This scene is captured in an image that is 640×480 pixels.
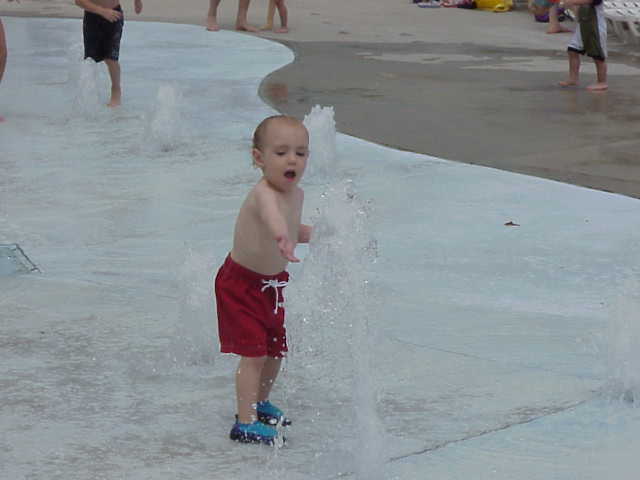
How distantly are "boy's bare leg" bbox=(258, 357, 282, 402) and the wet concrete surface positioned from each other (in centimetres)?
426

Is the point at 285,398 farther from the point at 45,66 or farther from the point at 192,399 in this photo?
the point at 45,66

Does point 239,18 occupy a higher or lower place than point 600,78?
lower

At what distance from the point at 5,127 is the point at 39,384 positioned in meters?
5.95

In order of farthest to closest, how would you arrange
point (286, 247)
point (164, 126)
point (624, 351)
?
point (164, 126) → point (624, 351) → point (286, 247)

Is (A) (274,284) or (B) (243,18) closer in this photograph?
(A) (274,284)

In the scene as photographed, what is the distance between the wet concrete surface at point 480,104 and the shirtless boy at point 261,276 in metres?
4.31

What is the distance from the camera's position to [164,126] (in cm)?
944

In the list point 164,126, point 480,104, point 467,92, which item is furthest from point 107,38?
point 467,92

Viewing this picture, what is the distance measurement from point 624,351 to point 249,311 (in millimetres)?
1393

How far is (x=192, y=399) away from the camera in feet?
14.8

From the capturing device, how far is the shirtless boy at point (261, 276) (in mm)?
4039

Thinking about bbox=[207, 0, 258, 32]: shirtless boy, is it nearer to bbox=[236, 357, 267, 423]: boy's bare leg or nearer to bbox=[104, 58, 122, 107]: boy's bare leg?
bbox=[104, 58, 122, 107]: boy's bare leg

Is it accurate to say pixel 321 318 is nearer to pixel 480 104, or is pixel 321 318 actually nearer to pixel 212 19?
pixel 480 104

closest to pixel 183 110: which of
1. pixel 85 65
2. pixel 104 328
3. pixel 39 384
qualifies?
pixel 85 65
